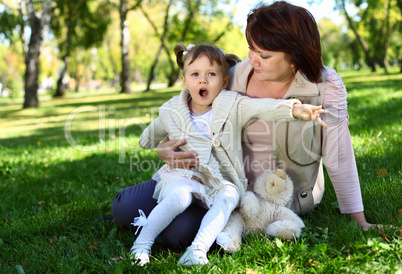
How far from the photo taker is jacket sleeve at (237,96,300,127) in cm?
229

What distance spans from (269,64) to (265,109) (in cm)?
30

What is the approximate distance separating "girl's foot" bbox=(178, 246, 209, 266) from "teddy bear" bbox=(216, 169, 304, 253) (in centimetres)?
22

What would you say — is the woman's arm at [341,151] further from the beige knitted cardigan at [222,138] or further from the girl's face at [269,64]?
the beige knitted cardigan at [222,138]

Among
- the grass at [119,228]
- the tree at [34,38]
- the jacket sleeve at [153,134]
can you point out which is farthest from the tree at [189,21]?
the jacket sleeve at [153,134]

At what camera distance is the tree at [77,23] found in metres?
24.6

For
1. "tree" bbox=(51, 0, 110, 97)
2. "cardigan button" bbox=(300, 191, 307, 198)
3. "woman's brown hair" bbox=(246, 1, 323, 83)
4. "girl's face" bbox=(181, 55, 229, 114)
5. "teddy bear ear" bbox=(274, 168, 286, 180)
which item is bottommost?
"cardigan button" bbox=(300, 191, 307, 198)

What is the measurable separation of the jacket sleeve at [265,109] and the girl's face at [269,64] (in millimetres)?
177

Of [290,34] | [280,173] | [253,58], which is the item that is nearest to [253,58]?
[253,58]

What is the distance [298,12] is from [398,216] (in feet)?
4.91

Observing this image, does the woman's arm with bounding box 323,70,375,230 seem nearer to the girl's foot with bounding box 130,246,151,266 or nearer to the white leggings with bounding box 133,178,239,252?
the white leggings with bounding box 133,178,239,252

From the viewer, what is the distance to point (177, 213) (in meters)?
2.44

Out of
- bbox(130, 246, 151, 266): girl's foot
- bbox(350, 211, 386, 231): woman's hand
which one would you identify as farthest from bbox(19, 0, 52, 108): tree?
bbox(350, 211, 386, 231): woman's hand

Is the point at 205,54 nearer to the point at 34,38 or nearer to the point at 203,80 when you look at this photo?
the point at 203,80

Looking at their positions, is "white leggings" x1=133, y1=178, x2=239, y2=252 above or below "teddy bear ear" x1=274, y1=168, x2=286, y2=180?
below
